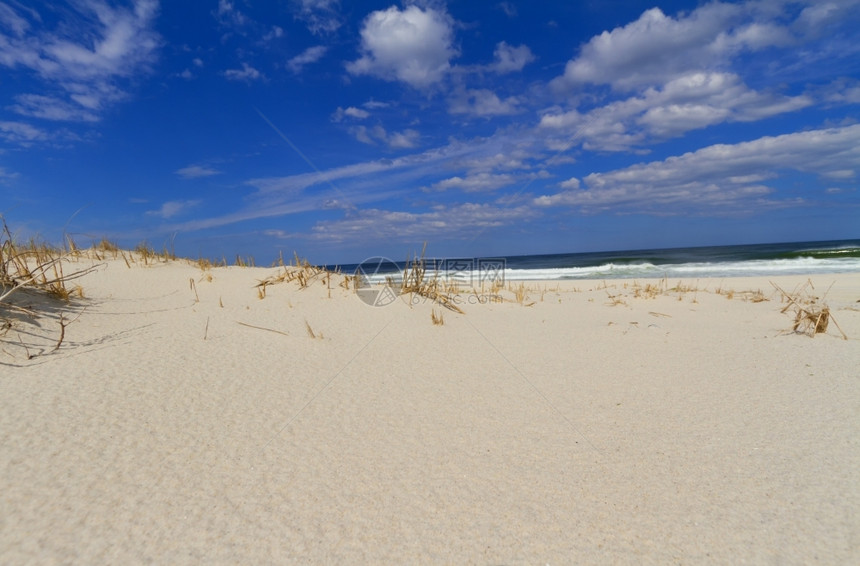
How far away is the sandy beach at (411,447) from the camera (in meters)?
1.03

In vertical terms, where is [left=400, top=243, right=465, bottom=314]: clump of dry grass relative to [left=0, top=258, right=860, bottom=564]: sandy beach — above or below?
above

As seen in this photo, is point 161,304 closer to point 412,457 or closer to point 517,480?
point 412,457

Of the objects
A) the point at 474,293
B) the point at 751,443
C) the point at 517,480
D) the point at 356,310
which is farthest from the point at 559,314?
the point at 517,480

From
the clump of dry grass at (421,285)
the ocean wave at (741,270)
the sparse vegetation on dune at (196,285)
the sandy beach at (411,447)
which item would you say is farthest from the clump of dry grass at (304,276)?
the ocean wave at (741,270)

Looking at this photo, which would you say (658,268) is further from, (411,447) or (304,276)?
(411,447)

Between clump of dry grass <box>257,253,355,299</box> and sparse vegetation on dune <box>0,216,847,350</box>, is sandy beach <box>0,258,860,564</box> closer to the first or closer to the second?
sparse vegetation on dune <box>0,216,847,350</box>

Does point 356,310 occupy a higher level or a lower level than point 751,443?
higher

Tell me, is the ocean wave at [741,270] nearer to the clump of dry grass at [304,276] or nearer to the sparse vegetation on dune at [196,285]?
the sparse vegetation on dune at [196,285]

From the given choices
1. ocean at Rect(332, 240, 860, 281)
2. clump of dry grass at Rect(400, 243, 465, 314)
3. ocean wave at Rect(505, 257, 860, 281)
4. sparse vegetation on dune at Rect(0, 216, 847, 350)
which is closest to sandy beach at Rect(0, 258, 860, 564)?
sparse vegetation on dune at Rect(0, 216, 847, 350)

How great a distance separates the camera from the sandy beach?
1.03 m

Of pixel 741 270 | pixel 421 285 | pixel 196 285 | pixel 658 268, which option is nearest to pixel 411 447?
pixel 421 285

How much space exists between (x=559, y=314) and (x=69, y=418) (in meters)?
3.63

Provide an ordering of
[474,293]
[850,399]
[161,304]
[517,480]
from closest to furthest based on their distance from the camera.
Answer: [517,480], [850,399], [161,304], [474,293]

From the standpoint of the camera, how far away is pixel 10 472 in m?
1.18
